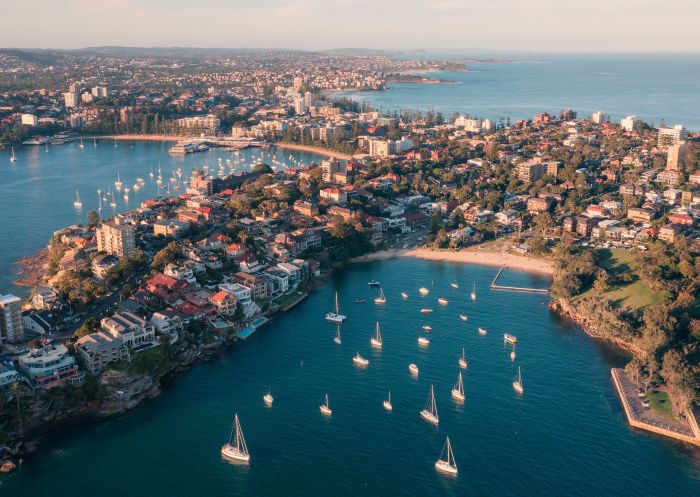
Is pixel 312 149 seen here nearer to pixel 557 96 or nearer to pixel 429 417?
pixel 429 417

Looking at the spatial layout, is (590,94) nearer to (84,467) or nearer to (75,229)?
(75,229)

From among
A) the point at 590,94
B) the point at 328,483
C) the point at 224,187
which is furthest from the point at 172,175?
the point at 590,94

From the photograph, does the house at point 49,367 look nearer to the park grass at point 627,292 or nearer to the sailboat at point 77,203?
the park grass at point 627,292

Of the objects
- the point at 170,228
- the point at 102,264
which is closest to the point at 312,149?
the point at 170,228

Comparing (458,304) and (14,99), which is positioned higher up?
(14,99)

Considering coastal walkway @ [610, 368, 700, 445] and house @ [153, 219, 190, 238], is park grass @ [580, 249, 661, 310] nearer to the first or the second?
coastal walkway @ [610, 368, 700, 445]

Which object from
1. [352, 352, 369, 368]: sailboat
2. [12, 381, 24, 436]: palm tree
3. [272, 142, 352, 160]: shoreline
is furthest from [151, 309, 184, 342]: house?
[272, 142, 352, 160]: shoreline
